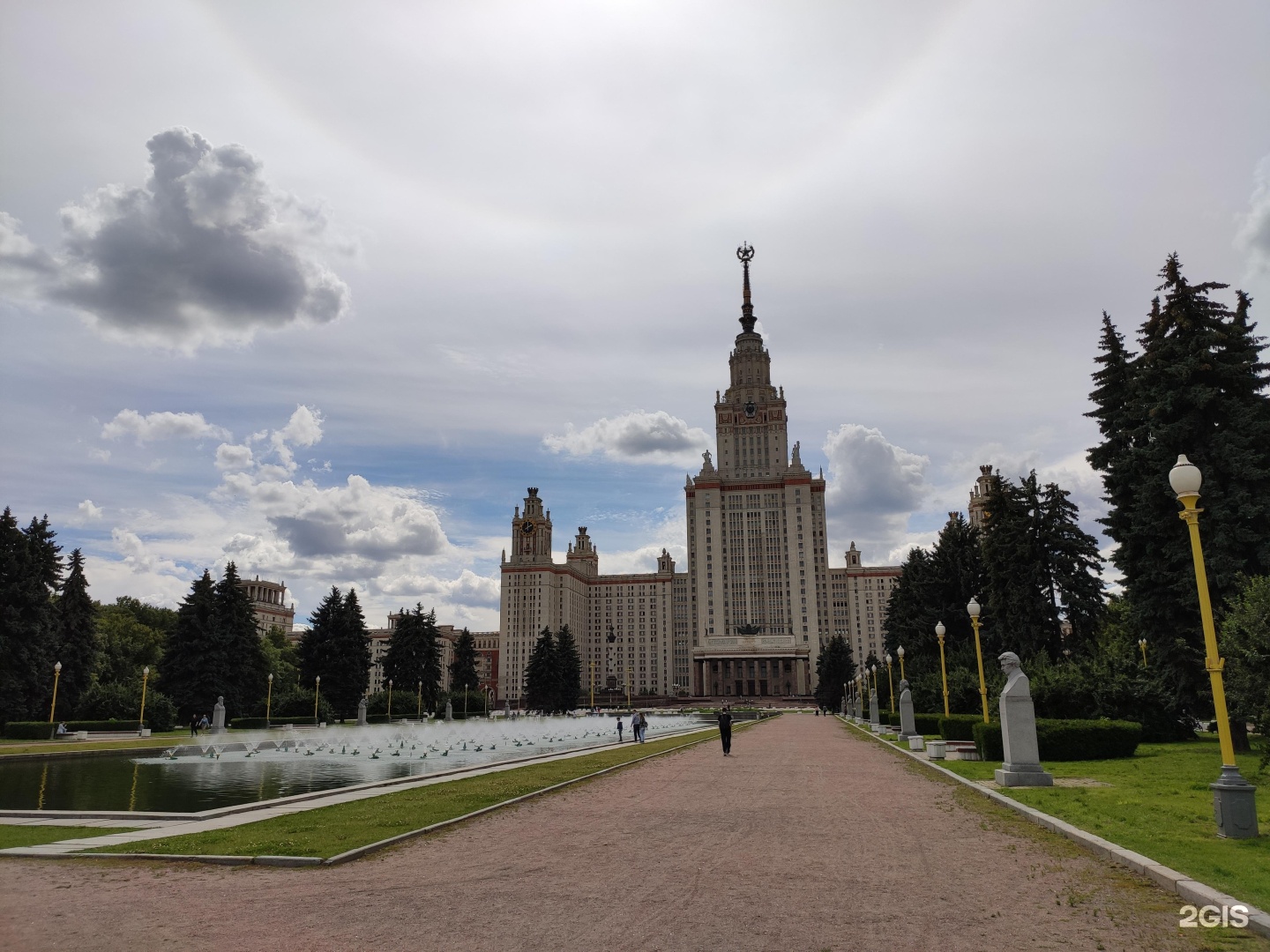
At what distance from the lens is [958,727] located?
29750 millimetres

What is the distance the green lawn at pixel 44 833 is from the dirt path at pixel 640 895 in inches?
64.7

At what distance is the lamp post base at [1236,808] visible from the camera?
36.0ft

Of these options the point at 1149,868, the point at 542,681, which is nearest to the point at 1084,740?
the point at 1149,868

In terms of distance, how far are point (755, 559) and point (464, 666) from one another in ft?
275

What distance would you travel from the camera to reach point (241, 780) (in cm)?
2219

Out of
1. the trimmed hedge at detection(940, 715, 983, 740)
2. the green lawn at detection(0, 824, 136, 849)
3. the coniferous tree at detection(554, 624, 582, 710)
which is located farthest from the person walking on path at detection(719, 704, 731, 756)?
the coniferous tree at detection(554, 624, 582, 710)

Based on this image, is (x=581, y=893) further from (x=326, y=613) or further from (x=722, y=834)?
(x=326, y=613)

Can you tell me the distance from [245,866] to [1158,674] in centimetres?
2885

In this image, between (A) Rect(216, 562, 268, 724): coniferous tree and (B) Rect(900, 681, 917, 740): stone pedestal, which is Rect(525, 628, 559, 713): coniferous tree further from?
(B) Rect(900, 681, 917, 740): stone pedestal

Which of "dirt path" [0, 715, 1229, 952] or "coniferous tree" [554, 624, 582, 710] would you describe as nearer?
"dirt path" [0, 715, 1229, 952]

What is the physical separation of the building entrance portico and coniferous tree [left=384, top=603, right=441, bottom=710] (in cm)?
8564

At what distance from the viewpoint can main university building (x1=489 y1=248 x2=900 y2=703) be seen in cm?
16762

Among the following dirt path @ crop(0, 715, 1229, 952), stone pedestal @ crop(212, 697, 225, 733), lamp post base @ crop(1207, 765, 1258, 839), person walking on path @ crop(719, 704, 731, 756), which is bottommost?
stone pedestal @ crop(212, 697, 225, 733)
